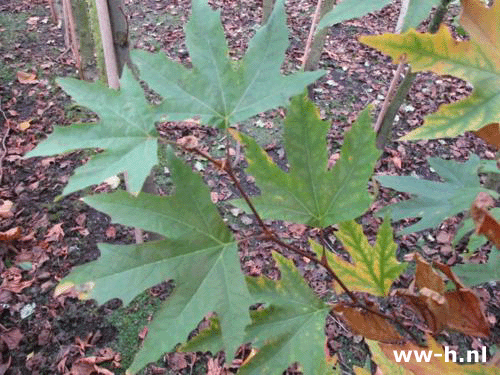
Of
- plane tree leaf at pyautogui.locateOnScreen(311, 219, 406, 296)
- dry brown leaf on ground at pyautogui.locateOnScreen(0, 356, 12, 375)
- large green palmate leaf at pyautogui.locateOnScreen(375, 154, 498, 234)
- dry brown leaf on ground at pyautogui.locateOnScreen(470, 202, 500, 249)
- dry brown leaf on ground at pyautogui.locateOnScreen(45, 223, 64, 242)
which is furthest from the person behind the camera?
dry brown leaf on ground at pyautogui.locateOnScreen(45, 223, 64, 242)

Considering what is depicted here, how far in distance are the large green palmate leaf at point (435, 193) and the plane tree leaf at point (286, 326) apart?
0.44m

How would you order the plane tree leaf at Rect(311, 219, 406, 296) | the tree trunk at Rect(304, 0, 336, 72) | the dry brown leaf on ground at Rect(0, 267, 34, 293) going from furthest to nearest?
the tree trunk at Rect(304, 0, 336, 72) → the dry brown leaf on ground at Rect(0, 267, 34, 293) → the plane tree leaf at Rect(311, 219, 406, 296)

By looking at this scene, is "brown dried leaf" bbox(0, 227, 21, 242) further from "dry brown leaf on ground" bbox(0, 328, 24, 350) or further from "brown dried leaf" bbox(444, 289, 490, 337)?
"brown dried leaf" bbox(444, 289, 490, 337)

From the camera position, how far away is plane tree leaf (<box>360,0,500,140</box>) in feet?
1.92

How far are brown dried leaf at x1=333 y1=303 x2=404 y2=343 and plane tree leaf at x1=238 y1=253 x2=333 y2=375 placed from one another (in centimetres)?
4

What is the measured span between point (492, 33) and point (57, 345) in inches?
70.3

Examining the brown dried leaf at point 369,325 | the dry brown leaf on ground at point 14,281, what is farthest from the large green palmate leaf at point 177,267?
the dry brown leaf on ground at point 14,281

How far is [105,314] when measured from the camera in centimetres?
188

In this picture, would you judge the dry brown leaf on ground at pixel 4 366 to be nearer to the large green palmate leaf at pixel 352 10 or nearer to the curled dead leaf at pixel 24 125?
the curled dead leaf at pixel 24 125

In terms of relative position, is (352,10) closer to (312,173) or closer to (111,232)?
(312,173)

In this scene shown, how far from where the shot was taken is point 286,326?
0.72 metres

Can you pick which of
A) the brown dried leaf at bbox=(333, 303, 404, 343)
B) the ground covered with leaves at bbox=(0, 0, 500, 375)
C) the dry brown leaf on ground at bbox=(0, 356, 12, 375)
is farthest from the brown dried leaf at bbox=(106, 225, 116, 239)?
the brown dried leaf at bbox=(333, 303, 404, 343)

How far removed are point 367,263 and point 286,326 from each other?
0.18 metres

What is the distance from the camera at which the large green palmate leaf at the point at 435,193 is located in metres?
1.14
